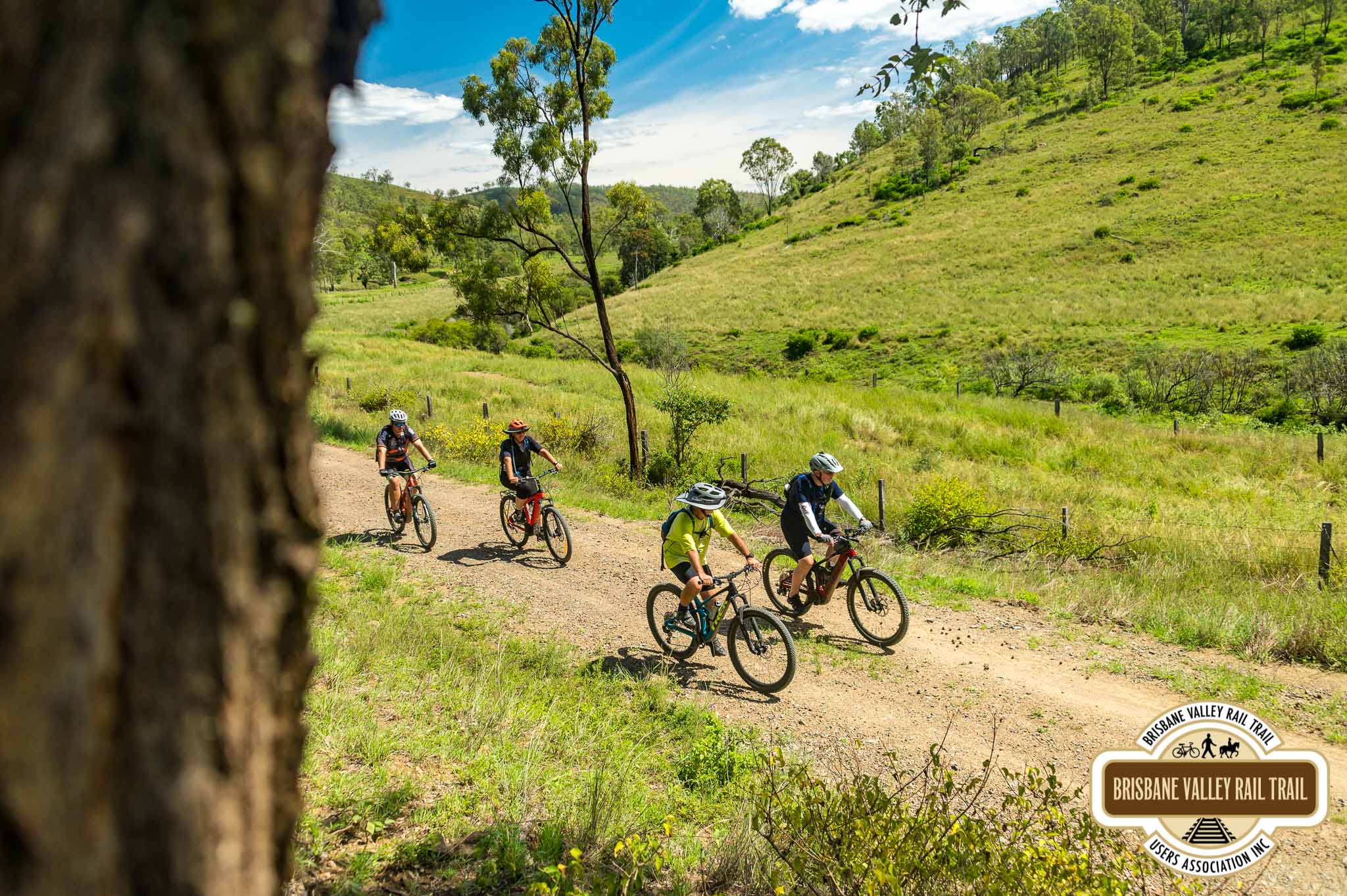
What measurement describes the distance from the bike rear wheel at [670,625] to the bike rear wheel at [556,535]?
301 centimetres

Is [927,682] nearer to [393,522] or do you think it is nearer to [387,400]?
[393,522]

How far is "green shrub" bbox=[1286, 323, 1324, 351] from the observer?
3059 cm

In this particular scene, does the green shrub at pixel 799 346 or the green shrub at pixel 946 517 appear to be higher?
the green shrub at pixel 799 346

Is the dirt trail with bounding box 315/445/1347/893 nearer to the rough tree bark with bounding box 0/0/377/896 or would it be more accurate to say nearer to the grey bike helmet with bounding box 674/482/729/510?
the grey bike helmet with bounding box 674/482/729/510

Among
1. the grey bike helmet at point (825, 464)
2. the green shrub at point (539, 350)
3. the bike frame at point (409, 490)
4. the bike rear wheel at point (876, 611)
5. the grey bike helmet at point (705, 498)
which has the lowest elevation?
the bike rear wheel at point (876, 611)

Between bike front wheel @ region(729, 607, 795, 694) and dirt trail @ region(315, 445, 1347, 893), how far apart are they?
0.56 ft

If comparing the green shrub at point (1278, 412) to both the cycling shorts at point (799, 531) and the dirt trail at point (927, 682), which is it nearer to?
the dirt trail at point (927, 682)

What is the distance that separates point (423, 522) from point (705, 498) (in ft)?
21.6

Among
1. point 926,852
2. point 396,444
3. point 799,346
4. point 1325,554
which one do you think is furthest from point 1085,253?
point 926,852

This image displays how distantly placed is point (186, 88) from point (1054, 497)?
17093 millimetres

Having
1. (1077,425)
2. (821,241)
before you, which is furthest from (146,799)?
(821,241)

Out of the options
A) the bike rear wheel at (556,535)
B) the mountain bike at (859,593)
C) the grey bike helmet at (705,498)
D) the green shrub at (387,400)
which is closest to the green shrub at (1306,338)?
the mountain bike at (859,593)

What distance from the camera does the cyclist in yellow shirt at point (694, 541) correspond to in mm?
7090

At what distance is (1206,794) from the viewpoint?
495 centimetres
